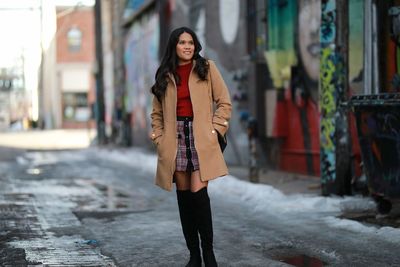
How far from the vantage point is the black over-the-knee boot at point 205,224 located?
186 inches

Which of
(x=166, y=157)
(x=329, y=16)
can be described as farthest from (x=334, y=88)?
(x=166, y=157)

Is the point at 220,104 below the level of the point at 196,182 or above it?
above

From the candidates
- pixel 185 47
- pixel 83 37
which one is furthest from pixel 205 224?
pixel 83 37

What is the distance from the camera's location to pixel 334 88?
26.8 ft

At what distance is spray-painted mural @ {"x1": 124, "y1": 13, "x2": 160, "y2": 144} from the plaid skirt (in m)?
A: 14.9

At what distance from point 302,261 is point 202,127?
1.53 m

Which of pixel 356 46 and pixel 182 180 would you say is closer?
Answer: pixel 182 180

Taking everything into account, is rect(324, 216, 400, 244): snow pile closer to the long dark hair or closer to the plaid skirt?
the plaid skirt

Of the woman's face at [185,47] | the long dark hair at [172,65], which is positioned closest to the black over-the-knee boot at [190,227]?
the long dark hair at [172,65]

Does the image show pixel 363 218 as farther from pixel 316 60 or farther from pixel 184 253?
pixel 316 60

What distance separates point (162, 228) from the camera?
6.86 metres

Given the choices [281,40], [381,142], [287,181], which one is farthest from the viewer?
[281,40]

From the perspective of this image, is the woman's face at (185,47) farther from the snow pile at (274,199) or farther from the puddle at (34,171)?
the puddle at (34,171)

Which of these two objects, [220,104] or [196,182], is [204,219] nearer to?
[196,182]
